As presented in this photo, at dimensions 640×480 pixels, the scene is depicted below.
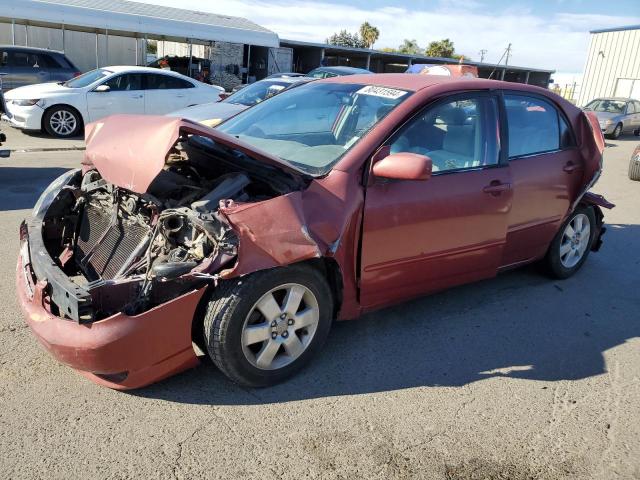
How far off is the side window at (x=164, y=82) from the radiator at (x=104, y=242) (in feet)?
32.8

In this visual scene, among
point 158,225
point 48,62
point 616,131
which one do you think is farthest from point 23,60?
point 616,131

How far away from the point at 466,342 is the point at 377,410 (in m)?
1.09

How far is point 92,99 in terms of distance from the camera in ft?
38.6

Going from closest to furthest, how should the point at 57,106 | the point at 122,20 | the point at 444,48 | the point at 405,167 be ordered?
the point at 405,167 < the point at 57,106 < the point at 122,20 < the point at 444,48

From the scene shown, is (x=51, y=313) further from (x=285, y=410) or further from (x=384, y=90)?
(x=384, y=90)

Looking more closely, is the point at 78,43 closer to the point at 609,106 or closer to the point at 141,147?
the point at 609,106


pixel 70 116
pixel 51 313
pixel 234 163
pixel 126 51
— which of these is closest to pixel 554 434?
pixel 234 163

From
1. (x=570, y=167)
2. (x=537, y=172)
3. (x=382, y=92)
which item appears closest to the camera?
(x=382, y=92)

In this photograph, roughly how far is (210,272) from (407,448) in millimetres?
1302

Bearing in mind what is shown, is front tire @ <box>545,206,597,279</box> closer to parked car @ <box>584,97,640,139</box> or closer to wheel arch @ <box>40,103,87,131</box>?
wheel arch @ <box>40,103,87,131</box>

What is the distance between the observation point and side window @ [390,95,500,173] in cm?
355

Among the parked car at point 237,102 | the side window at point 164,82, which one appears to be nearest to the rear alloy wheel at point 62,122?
the side window at point 164,82

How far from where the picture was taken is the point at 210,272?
2.70 meters

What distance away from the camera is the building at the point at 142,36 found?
756 inches
